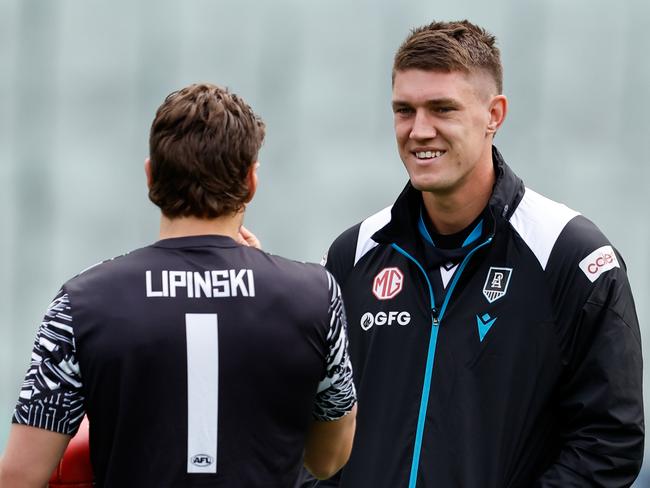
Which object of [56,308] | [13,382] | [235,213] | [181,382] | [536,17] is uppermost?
[536,17]

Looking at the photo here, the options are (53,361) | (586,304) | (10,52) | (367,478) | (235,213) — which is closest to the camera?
(53,361)

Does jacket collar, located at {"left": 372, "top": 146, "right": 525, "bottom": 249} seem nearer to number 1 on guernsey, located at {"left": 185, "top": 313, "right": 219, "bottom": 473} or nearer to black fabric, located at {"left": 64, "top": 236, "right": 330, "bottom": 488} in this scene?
black fabric, located at {"left": 64, "top": 236, "right": 330, "bottom": 488}

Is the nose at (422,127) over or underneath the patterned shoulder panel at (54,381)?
over

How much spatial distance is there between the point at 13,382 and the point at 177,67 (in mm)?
1741

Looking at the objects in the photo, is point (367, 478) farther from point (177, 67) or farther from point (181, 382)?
point (177, 67)

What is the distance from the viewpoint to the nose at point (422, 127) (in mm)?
2926

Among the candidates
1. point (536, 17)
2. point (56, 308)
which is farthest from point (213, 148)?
point (536, 17)

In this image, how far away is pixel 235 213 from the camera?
2271 millimetres

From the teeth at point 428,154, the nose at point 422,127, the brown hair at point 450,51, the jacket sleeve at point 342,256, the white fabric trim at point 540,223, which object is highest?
the brown hair at point 450,51

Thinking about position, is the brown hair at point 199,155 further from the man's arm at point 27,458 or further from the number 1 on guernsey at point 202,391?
the man's arm at point 27,458

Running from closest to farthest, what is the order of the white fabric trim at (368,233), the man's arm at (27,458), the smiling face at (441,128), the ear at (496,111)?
the man's arm at (27,458)
the smiling face at (441,128)
the ear at (496,111)
the white fabric trim at (368,233)

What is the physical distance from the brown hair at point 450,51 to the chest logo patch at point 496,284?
1.62 feet

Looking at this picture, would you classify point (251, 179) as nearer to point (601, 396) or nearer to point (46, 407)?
point (46, 407)

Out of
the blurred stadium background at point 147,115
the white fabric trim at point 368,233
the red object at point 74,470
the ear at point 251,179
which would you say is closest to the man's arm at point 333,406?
the ear at point 251,179
